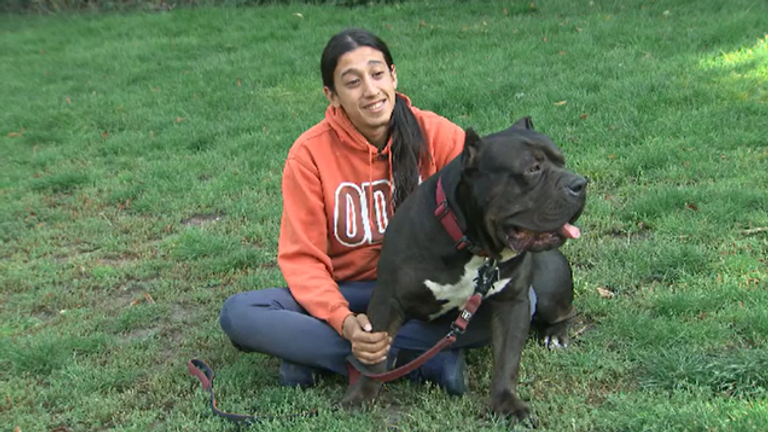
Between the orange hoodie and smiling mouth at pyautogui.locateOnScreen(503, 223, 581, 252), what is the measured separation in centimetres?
91

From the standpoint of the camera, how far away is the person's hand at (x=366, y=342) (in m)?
3.16

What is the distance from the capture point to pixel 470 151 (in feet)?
9.77

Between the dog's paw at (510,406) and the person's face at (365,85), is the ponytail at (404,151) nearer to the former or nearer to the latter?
the person's face at (365,85)

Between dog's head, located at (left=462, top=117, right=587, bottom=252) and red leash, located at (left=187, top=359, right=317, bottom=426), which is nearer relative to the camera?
dog's head, located at (left=462, top=117, right=587, bottom=252)

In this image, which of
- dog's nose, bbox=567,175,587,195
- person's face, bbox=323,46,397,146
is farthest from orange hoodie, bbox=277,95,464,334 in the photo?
dog's nose, bbox=567,175,587,195

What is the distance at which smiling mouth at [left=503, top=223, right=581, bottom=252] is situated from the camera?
9.56 feet

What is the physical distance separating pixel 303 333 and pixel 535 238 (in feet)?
3.64

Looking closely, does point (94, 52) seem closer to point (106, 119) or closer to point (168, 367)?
point (106, 119)

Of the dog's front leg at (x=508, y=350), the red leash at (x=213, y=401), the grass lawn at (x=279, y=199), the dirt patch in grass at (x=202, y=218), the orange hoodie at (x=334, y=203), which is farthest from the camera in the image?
the dirt patch in grass at (x=202, y=218)

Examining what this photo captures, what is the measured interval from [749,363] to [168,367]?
2.49m

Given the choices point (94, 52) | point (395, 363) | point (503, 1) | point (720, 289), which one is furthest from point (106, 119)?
point (720, 289)

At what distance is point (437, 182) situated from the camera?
3238 mm

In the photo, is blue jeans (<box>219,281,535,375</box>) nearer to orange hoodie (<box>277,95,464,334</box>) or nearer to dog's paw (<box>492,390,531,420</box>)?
orange hoodie (<box>277,95,464,334</box>)

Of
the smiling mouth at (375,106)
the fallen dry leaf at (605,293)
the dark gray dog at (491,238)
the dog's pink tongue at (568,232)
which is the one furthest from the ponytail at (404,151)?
the fallen dry leaf at (605,293)
